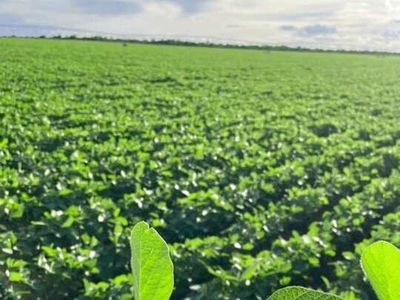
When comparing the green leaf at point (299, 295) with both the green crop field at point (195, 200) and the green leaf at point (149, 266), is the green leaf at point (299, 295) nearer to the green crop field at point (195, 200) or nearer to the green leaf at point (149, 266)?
the green leaf at point (149, 266)

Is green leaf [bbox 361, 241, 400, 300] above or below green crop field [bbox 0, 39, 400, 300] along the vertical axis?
above

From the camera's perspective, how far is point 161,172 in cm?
667

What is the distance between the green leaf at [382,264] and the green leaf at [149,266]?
9 centimetres

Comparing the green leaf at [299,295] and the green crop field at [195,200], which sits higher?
the green leaf at [299,295]

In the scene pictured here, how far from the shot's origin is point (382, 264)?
0.94ft

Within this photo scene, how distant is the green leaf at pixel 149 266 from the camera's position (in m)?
0.30

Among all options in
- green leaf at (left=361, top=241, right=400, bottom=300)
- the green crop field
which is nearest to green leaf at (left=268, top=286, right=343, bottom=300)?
green leaf at (left=361, top=241, right=400, bottom=300)

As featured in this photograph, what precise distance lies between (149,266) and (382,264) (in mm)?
105

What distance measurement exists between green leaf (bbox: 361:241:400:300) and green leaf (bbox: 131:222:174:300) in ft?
0.29

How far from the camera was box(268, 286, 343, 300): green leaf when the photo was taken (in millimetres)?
267

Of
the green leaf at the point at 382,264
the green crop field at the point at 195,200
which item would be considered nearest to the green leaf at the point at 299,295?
the green leaf at the point at 382,264

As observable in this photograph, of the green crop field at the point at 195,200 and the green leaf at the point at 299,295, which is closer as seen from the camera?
the green leaf at the point at 299,295

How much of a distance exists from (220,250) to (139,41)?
83271mm

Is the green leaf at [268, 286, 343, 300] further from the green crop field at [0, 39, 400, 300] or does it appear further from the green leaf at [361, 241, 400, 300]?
the green crop field at [0, 39, 400, 300]
